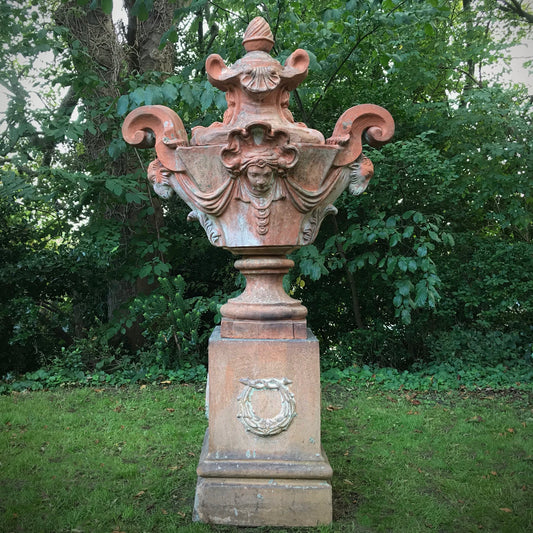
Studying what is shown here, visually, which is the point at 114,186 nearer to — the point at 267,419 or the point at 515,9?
the point at 267,419

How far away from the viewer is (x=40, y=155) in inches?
314

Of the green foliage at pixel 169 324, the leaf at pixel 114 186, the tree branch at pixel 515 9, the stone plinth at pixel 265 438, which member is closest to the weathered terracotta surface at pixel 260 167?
the stone plinth at pixel 265 438

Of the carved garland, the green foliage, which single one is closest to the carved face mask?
the carved garland

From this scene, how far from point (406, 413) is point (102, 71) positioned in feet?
16.4

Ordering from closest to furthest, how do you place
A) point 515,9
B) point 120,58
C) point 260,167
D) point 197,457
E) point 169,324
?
point 260,167
point 197,457
point 169,324
point 120,58
point 515,9

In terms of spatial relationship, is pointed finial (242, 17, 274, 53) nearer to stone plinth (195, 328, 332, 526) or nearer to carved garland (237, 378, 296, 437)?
stone plinth (195, 328, 332, 526)

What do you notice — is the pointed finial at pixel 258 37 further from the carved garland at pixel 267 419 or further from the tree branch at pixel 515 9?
the tree branch at pixel 515 9

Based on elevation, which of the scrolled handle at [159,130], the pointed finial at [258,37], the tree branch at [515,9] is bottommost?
the scrolled handle at [159,130]

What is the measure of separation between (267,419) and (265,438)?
106mm

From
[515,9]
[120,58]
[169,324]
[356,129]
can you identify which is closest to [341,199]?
[169,324]

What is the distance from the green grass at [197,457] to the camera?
8.18ft

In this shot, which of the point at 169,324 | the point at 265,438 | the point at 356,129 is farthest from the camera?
the point at 169,324

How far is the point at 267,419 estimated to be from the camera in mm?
2436

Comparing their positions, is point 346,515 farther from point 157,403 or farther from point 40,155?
point 40,155
